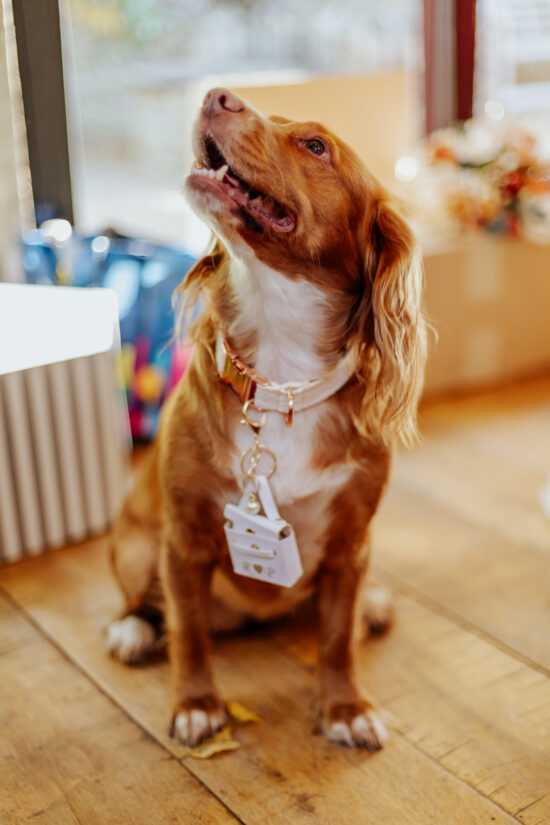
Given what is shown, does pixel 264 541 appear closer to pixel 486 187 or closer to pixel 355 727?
pixel 355 727

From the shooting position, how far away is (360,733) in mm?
1525

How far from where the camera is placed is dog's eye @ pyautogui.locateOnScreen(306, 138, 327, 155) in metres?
1.38

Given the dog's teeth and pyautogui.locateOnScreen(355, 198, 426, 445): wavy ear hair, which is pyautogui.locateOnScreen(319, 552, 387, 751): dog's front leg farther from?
the dog's teeth

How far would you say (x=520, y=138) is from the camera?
131 inches

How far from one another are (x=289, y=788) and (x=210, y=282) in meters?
0.82

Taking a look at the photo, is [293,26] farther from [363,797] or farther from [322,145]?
[363,797]

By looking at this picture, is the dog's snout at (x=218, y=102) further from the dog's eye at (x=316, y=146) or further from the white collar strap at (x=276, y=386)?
the white collar strap at (x=276, y=386)

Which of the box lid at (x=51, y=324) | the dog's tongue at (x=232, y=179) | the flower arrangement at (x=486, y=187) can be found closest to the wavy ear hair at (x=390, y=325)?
the dog's tongue at (x=232, y=179)

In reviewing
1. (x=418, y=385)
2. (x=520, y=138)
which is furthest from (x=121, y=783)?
(x=520, y=138)

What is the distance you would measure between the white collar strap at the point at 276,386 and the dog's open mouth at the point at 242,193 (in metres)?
0.23

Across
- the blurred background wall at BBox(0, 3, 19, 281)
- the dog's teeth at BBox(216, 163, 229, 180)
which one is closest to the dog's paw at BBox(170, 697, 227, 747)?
the dog's teeth at BBox(216, 163, 229, 180)

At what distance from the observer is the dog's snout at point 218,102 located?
129 centimetres

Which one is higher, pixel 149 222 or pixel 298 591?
pixel 149 222

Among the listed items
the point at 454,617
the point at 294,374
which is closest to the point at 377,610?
the point at 454,617
